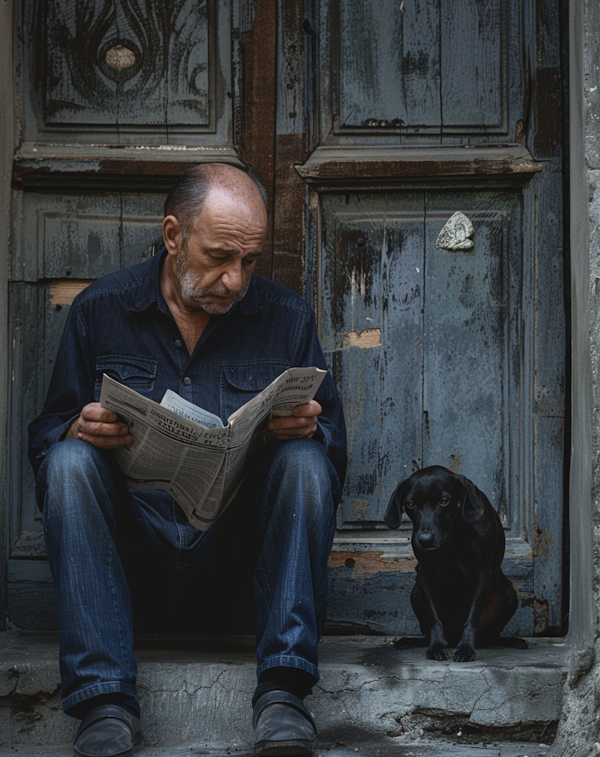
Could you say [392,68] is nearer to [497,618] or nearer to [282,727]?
[497,618]

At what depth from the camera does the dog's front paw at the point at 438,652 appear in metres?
2.78

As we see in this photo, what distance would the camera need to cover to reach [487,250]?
3.42 meters

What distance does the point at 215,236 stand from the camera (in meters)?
2.83

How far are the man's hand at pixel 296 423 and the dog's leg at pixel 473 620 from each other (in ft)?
2.38

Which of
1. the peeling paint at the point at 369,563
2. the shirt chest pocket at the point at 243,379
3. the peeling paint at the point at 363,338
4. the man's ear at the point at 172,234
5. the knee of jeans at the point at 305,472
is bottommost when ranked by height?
the peeling paint at the point at 369,563

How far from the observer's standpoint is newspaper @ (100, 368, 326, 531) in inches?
91.9

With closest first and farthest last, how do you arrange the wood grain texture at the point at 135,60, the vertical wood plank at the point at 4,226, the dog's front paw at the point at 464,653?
1. the dog's front paw at the point at 464,653
2. the vertical wood plank at the point at 4,226
3. the wood grain texture at the point at 135,60

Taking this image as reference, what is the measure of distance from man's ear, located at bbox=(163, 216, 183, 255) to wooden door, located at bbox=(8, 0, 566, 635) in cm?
47

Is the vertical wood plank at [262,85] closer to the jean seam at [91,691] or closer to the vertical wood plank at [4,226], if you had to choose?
the vertical wood plank at [4,226]

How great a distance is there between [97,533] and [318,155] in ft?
5.35

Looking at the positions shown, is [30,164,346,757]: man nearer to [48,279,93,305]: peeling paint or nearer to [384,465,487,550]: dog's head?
[384,465,487,550]: dog's head

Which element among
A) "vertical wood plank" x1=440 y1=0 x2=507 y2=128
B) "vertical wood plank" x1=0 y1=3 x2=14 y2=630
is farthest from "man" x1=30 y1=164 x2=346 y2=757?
"vertical wood plank" x1=440 y1=0 x2=507 y2=128

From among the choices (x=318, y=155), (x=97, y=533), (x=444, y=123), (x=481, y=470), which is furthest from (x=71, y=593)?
(x=444, y=123)

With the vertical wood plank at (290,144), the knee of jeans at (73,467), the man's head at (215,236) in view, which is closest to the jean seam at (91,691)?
the knee of jeans at (73,467)
